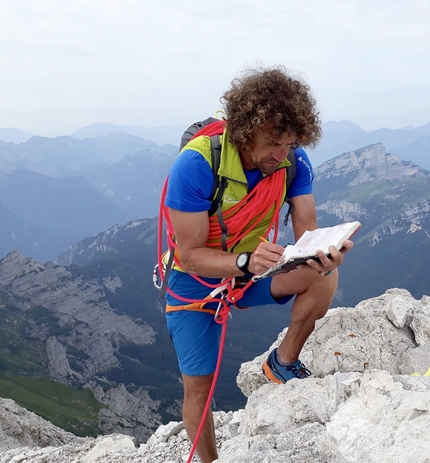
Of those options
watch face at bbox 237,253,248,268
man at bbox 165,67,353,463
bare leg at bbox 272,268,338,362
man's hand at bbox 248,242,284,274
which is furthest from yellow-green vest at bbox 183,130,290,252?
bare leg at bbox 272,268,338,362

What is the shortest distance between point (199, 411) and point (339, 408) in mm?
2309

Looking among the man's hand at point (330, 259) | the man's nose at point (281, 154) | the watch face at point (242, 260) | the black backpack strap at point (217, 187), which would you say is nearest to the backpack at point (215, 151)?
the black backpack strap at point (217, 187)

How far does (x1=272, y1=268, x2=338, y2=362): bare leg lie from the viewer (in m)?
5.94

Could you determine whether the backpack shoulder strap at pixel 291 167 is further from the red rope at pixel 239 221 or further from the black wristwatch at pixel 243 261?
the black wristwatch at pixel 243 261

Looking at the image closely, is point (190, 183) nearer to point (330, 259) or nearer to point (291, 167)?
point (291, 167)

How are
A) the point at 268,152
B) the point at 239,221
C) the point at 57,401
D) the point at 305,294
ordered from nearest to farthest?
the point at 268,152
the point at 239,221
the point at 305,294
the point at 57,401

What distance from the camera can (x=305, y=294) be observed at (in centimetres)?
611

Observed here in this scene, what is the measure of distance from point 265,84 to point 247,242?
6.95ft

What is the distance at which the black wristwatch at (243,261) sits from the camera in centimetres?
523

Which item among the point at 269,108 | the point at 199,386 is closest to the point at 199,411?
the point at 199,386

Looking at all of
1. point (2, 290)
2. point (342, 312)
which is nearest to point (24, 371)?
point (2, 290)

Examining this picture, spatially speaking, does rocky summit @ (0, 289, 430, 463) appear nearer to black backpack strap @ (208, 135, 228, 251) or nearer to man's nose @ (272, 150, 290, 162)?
black backpack strap @ (208, 135, 228, 251)

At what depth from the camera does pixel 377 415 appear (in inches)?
169

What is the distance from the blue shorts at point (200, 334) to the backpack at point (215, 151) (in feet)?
3.68
